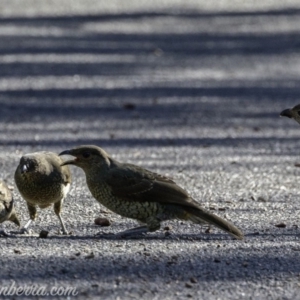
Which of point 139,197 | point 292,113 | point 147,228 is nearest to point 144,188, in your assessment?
point 139,197

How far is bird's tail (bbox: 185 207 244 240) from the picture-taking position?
8969 mm

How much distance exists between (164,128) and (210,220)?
6378 millimetres

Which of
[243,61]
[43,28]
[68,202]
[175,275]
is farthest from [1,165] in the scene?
[43,28]

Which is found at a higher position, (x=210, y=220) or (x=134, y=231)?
(x=210, y=220)

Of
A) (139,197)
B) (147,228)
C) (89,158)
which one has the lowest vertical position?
(147,228)

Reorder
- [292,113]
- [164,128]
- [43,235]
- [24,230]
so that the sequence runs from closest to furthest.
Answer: [43,235]
[24,230]
[292,113]
[164,128]

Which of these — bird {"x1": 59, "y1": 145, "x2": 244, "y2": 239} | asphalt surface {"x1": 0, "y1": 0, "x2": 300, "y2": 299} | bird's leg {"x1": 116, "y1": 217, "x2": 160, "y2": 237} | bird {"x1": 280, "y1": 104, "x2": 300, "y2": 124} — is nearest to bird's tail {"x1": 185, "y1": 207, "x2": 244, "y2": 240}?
bird {"x1": 59, "y1": 145, "x2": 244, "y2": 239}

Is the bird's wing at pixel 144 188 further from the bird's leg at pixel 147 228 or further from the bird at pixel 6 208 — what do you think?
the bird at pixel 6 208

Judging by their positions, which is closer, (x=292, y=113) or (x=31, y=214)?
(x=31, y=214)

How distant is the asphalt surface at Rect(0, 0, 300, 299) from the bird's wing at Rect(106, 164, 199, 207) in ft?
1.08

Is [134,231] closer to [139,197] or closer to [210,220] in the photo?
[139,197]

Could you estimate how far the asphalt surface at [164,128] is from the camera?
8.06 m

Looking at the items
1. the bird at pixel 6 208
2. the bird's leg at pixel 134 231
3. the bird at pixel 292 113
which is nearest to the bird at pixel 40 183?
the bird at pixel 6 208

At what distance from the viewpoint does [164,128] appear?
15367 millimetres
